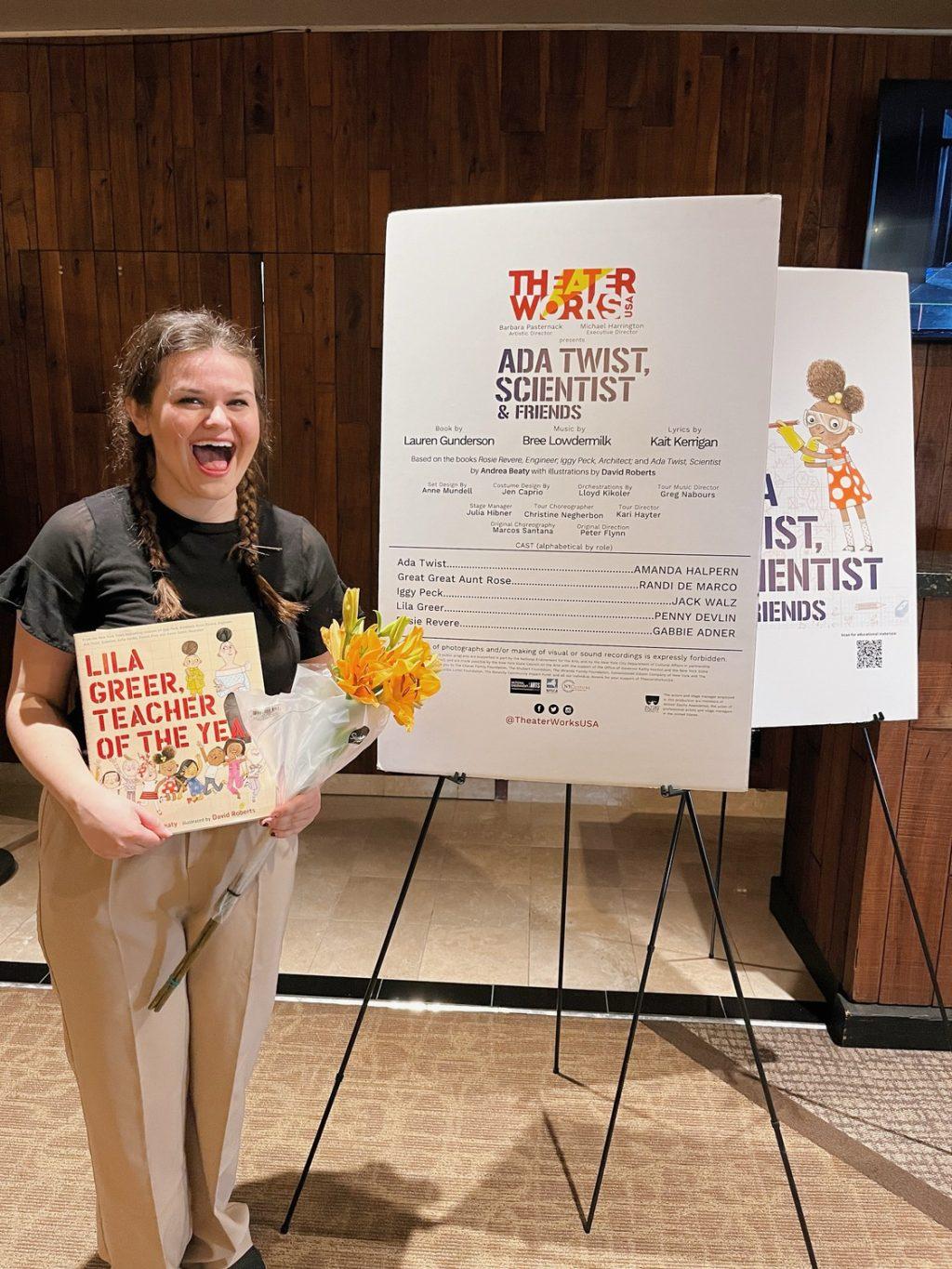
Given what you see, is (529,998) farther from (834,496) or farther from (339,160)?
(339,160)

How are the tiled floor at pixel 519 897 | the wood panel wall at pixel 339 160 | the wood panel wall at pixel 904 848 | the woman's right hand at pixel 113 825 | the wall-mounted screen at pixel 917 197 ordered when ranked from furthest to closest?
the wood panel wall at pixel 339 160
the wall-mounted screen at pixel 917 197
the tiled floor at pixel 519 897
the wood panel wall at pixel 904 848
the woman's right hand at pixel 113 825

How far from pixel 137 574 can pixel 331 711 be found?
332 mm

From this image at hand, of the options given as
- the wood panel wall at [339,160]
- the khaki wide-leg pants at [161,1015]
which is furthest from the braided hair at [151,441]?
the wood panel wall at [339,160]

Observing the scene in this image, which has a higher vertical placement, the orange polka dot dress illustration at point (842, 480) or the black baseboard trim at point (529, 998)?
the orange polka dot dress illustration at point (842, 480)

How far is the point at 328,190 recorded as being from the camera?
3.26 metres

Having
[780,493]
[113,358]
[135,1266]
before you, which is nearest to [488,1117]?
[135,1266]

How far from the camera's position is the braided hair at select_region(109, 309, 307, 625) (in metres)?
1.23

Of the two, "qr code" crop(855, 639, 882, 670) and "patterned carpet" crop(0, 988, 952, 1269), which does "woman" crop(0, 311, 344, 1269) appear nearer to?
"patterned carpet" crop(0, 988, 952, 1269)

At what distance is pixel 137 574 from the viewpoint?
4.02 feet

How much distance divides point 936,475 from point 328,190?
8.25ft

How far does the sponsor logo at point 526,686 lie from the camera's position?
5.01 feet

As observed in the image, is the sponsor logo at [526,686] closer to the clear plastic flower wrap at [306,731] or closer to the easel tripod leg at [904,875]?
the clear plastic flower wrap at [306,731]

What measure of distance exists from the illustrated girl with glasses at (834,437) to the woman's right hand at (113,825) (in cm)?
150

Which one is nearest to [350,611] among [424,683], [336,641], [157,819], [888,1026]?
[336,641]
